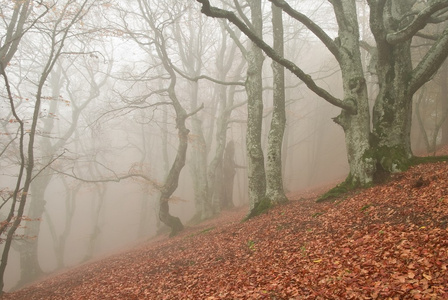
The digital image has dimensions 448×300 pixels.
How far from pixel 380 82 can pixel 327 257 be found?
4.76 m

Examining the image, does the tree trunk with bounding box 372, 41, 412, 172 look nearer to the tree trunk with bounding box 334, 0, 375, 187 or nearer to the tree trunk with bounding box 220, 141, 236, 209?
the tree trunk with bounding box 334, 0, 375, 187

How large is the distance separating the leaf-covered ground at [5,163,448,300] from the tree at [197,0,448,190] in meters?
0.68

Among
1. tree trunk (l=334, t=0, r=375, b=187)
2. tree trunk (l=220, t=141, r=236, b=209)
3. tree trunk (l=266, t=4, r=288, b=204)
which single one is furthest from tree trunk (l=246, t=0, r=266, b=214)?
tree trunk (l=220, t=141, r=236, b=209)

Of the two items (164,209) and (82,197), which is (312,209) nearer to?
(164,209)

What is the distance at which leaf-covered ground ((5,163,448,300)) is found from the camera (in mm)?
3438

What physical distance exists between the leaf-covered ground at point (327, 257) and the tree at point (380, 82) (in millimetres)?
681

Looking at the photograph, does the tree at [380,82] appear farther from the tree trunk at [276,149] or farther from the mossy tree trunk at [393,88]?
the tree trunk at [276,149]

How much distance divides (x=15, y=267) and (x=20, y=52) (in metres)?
21.5

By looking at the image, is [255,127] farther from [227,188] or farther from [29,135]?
[227,188]

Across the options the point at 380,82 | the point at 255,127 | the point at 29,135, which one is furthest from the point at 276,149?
the point at 29,135

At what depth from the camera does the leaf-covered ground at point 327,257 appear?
11.3 ft

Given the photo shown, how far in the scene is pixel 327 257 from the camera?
14.7ft

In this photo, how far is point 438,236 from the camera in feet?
12.5

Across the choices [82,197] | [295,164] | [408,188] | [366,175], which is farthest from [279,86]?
[82,197]
